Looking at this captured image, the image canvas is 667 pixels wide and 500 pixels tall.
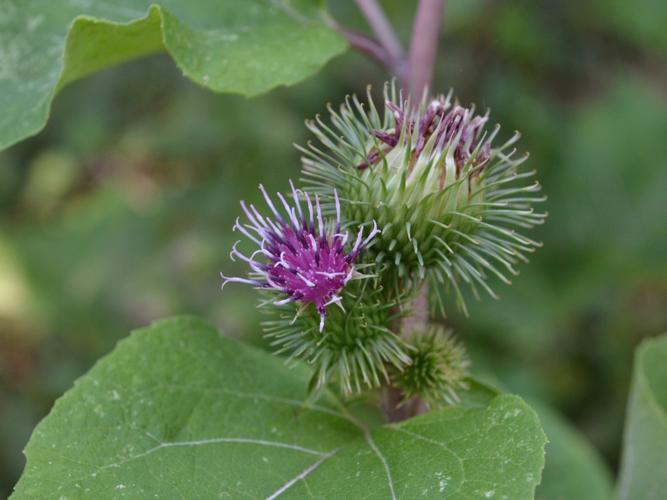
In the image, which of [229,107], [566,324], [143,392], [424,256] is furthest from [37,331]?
[424,256]

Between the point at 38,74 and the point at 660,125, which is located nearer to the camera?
the point at 38,74

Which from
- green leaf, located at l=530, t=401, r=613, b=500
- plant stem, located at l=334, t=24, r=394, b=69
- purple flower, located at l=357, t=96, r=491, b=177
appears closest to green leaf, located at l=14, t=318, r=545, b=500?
purple flower, located at l=357, t=96, r=491, b=177

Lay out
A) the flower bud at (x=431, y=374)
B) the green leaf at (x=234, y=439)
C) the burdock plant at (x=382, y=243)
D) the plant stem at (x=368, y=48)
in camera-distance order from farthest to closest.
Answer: the plant stem at (x=368, y=48) → the flower bud at (x=431, y=374) → the burdock plant at (x=382, y=243) → the green leaf at (x=234, y=439)

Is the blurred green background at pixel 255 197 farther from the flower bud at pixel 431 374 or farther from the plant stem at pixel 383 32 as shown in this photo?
the flower bud at pixel 431 374

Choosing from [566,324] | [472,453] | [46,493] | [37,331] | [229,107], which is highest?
[472,453]

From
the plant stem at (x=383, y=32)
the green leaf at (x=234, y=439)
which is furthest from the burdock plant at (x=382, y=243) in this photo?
the plant stem at (x=383, y=32)

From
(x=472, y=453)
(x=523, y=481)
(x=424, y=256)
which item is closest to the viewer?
(x=523, y=481)

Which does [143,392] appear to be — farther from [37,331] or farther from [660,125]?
[660,125]
